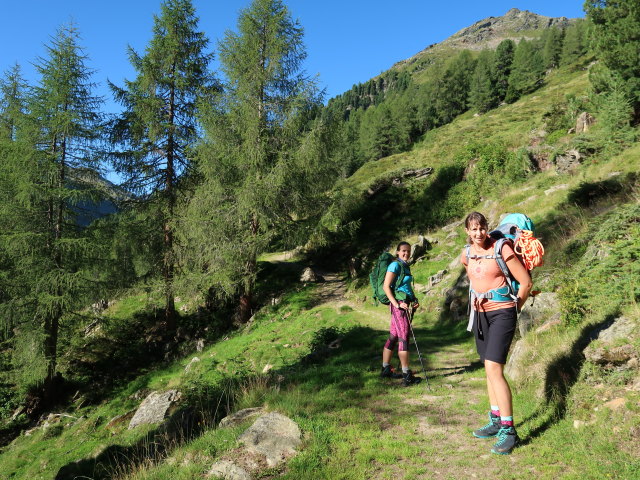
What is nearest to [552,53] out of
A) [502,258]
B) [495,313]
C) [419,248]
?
[419,248]

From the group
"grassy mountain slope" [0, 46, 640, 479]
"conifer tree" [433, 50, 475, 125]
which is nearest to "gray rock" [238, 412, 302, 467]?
"grassy mountain slope" [0, 46, 640, 479]

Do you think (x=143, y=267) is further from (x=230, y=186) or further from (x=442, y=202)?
(x=442, y=202)

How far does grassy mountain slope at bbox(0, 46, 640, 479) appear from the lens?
342 centimetres

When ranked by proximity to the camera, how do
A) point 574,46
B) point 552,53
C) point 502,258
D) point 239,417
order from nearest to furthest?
point 502,258, point 239,417, point 574,46, point 552,53

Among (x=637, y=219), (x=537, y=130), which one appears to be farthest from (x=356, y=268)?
(x=537, y=130)

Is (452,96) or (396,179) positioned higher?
(452,96)

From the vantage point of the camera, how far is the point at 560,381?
14.0 feet

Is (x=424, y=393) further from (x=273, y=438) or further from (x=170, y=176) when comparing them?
(x=170, y=176)

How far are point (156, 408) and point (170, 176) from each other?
10.6 metres

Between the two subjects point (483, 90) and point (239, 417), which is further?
point (483, 90)

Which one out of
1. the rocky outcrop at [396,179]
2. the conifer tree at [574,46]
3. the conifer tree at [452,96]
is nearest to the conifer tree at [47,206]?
the rocky outcrop at [396,179]

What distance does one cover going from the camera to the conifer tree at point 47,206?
38.8 ft

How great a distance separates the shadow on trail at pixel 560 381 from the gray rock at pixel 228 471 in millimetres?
2855

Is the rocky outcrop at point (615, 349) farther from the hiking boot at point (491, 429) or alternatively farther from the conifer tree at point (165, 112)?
the conifer tree at point (165, 112)
